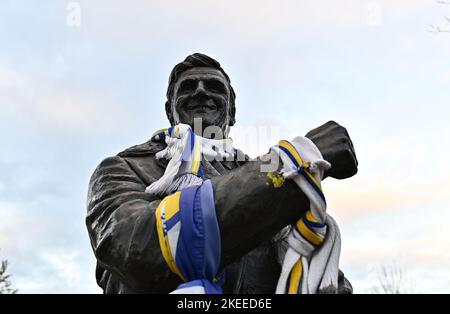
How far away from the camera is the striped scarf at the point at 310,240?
12.1 ft

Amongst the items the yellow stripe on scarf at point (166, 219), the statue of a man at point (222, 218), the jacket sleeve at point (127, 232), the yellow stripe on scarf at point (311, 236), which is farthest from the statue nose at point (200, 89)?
the yellow stripe on scarf at point (311, 236)

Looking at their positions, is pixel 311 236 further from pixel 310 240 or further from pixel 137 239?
pixel 137 239

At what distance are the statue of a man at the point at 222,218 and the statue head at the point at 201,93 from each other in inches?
18.3

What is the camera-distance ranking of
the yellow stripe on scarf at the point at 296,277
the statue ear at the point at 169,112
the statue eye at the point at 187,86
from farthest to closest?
1. the statue ear at the point at 169,112
2. the statue eye at the point at 187,86
3. the yellow stripe on scarf at the point at 296,277

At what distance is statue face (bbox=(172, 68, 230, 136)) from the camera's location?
16.7 ft

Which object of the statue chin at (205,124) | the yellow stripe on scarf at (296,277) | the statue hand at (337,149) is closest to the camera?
the yellow stripe on scarf at (296,277)

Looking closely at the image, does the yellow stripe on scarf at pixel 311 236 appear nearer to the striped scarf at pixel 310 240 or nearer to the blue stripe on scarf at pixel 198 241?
the striped scarf at pixel 310 240

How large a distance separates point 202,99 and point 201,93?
5cm

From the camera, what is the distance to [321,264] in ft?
12.2

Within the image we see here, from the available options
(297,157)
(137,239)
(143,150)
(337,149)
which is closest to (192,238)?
(137,239)
